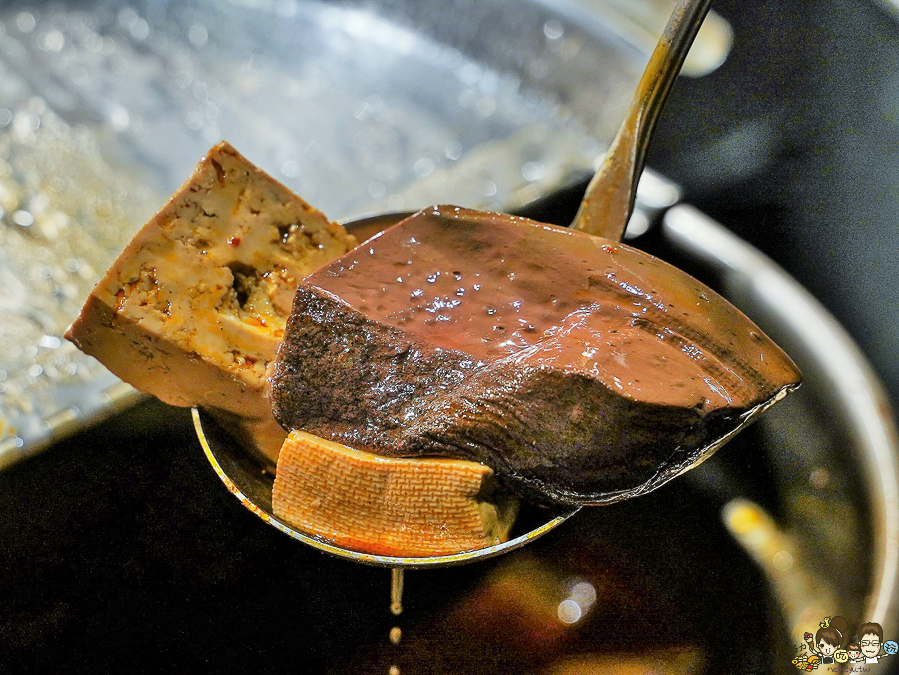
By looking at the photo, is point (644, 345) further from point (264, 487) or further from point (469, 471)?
point (264, 487)

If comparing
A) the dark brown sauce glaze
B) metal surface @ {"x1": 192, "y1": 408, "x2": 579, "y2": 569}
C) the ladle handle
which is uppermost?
the ladle handle

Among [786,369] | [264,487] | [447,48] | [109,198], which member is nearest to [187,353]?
[264,487]

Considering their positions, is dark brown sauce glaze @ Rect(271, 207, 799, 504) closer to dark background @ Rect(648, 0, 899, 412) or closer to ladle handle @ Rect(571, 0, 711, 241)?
ladle handle @ Rect(571, 0, 711, 241)

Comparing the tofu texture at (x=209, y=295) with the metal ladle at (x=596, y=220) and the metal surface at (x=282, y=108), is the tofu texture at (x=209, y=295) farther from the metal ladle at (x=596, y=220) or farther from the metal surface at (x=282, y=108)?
the metal surface at (x=282, y=108)
